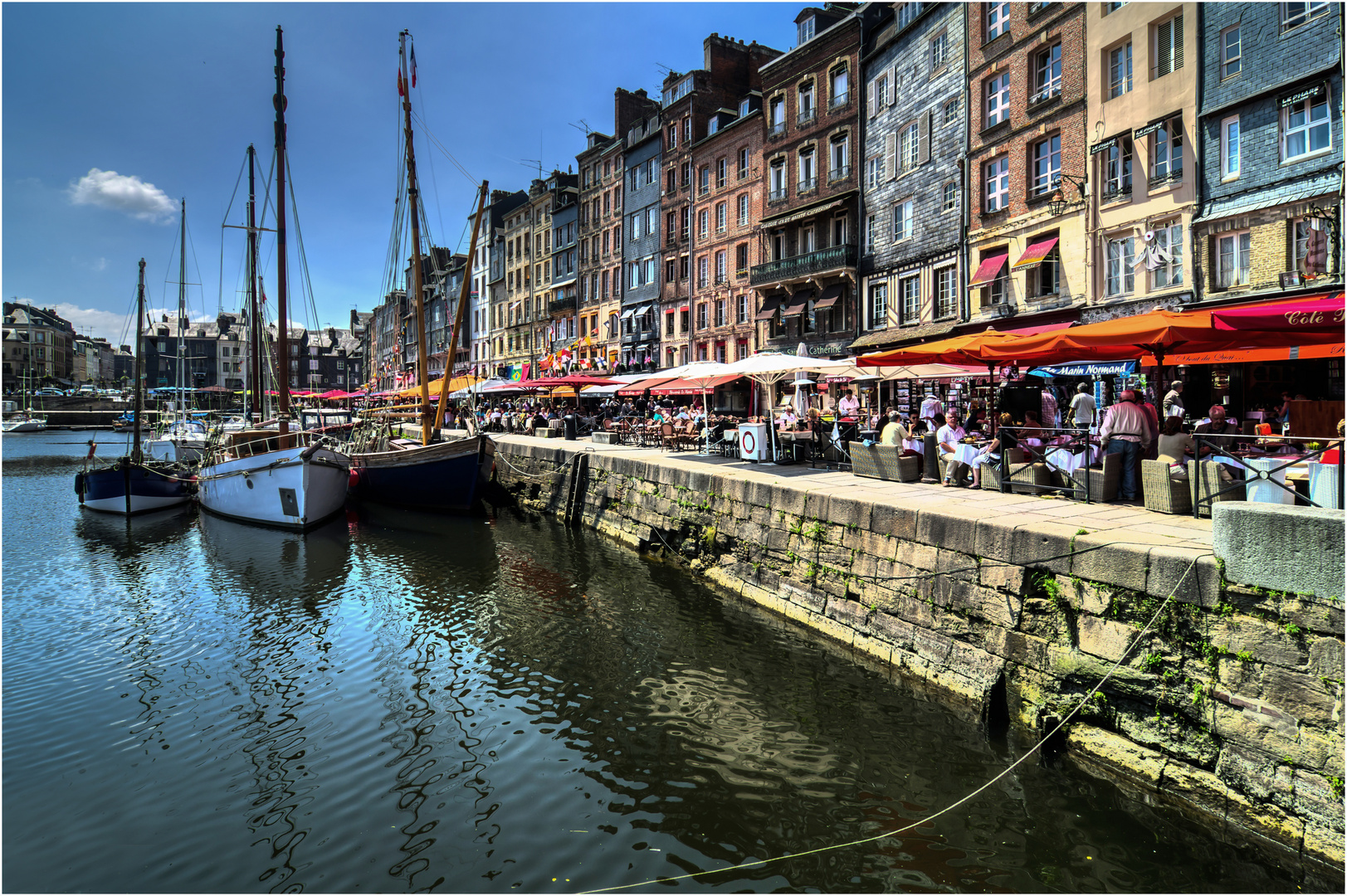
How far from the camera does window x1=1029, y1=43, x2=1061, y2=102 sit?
2056 centimetres

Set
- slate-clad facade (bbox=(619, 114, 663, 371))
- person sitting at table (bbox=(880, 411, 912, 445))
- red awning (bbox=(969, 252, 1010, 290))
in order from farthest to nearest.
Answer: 1. slate-clad facade (bbox=(619, 114, 663, 371))
2. red awning (bbox=(969, 252, 1010, 290))
3. person sitting at table (bbox=(880, 411, 912, 445))

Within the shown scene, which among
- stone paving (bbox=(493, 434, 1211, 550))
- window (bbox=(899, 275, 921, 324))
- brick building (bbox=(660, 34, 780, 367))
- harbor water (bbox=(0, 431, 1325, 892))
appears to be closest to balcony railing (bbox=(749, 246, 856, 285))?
window (bbox=(899, 275, 921, 324))

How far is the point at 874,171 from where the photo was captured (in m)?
28.2

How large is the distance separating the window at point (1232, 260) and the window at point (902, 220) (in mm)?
11052

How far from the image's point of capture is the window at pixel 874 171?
91.0 ft

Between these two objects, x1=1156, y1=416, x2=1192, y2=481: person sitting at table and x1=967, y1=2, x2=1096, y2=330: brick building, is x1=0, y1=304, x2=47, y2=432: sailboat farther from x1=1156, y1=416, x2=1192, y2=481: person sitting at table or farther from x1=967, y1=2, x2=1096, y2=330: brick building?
x1=1156, y1=416, x2=1192, y2=481: person sitting at table

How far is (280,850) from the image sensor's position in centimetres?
511

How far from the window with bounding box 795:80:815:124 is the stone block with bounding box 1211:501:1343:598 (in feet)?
97.4

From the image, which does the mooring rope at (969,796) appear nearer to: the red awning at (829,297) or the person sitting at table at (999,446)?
the person sitting at table at (999,446)

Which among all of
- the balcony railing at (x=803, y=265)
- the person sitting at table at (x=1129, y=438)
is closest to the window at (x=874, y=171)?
the balcony railing at (x=803, y=265)

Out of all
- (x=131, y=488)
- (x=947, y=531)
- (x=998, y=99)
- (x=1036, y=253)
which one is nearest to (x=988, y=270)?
(x=1036, y=253)

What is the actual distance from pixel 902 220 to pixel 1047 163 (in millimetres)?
6131

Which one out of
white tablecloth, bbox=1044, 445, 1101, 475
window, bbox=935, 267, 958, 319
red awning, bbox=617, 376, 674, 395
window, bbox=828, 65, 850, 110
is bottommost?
white tablecloth, bbox=1044, 445, 1101, 475

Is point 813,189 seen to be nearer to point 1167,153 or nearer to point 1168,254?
point 1167,153
